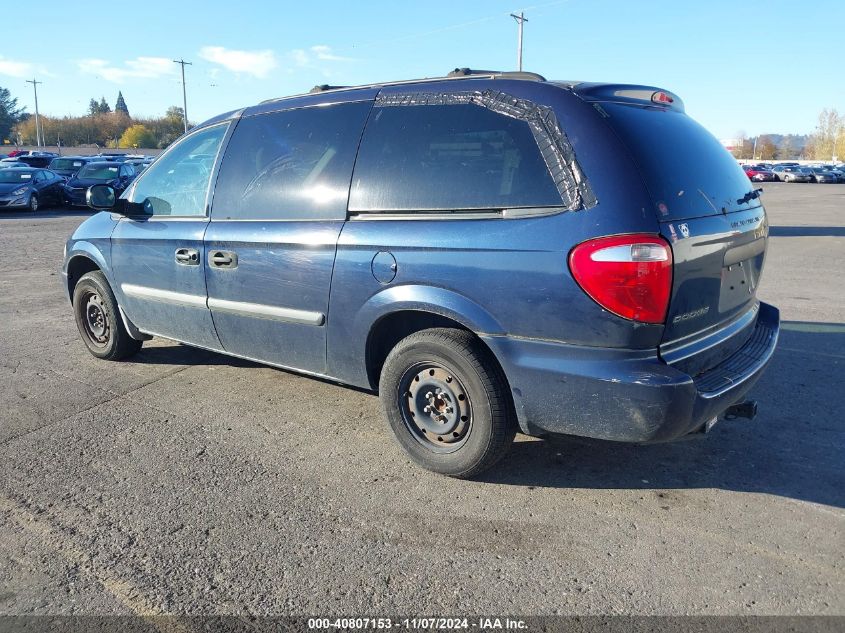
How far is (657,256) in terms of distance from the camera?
2758 millimetres

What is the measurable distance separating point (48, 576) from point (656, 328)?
2714 millimetres

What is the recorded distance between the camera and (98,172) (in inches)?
912

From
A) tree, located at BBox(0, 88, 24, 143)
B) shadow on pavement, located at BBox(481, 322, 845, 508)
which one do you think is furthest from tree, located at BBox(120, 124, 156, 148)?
shadow on pavement, located at BBox(481, 322, 845, 508)

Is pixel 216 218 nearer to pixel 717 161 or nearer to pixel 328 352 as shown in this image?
pixel 328 352

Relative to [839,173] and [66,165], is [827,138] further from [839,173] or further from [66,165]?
[66,165]

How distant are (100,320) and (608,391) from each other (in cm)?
445

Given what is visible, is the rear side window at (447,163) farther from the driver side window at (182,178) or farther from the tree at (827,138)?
the tree at (827,138)

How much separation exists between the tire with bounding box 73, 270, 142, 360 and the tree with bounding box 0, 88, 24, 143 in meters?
123

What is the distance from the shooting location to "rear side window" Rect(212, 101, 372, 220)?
3797 millimetres

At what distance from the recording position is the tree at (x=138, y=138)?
97.3 meters

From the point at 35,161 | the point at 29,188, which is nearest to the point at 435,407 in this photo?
the point at 29,188

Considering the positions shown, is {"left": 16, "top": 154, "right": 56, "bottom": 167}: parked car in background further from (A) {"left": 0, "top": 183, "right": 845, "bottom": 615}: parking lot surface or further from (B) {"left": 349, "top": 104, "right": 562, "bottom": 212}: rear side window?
(B) {"left": 349, "top": 104, "right": 562, "bottom": 212}: rear side window

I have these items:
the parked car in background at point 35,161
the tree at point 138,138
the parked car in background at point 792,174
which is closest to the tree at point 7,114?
the tree at point 138,138

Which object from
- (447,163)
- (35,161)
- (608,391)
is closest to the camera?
(608,391)
